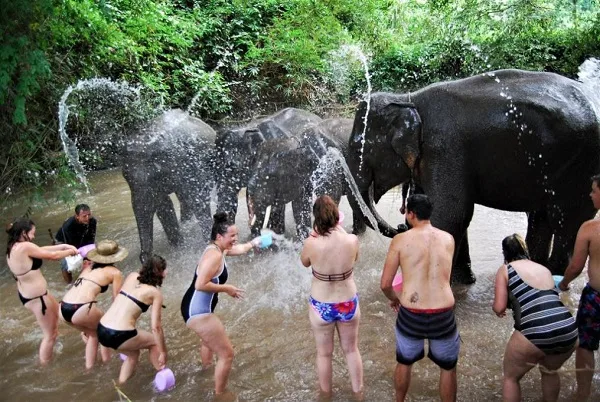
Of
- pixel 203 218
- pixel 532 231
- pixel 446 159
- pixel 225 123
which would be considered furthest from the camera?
pixel 225 123

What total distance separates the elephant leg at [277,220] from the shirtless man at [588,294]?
13.7 ft

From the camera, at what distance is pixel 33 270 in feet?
14.5

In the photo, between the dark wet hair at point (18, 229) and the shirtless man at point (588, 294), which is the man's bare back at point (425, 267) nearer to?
the shirtless man at point (588, 294)

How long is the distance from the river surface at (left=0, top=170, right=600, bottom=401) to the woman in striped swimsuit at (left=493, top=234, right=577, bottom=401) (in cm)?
47

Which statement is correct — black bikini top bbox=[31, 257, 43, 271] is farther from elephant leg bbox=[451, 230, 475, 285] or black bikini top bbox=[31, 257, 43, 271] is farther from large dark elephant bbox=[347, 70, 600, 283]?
elephant leg bbox=[451, 230, 475, 285]

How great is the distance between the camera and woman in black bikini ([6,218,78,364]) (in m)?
4.36

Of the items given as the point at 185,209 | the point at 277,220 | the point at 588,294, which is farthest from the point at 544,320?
the point at 185,209

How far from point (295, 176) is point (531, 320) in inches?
156

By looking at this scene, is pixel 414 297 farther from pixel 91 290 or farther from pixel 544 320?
pixel 91 290

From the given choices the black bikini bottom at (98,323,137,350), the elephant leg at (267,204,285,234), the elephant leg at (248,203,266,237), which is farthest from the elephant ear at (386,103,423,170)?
the black bikini bottom at (98,323,137,350)

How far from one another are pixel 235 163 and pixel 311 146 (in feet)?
4.26

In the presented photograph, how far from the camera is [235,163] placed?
7.38 meters

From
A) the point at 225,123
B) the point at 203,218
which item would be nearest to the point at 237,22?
the point at 225,123

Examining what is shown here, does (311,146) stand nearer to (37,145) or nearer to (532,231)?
(532,231)
